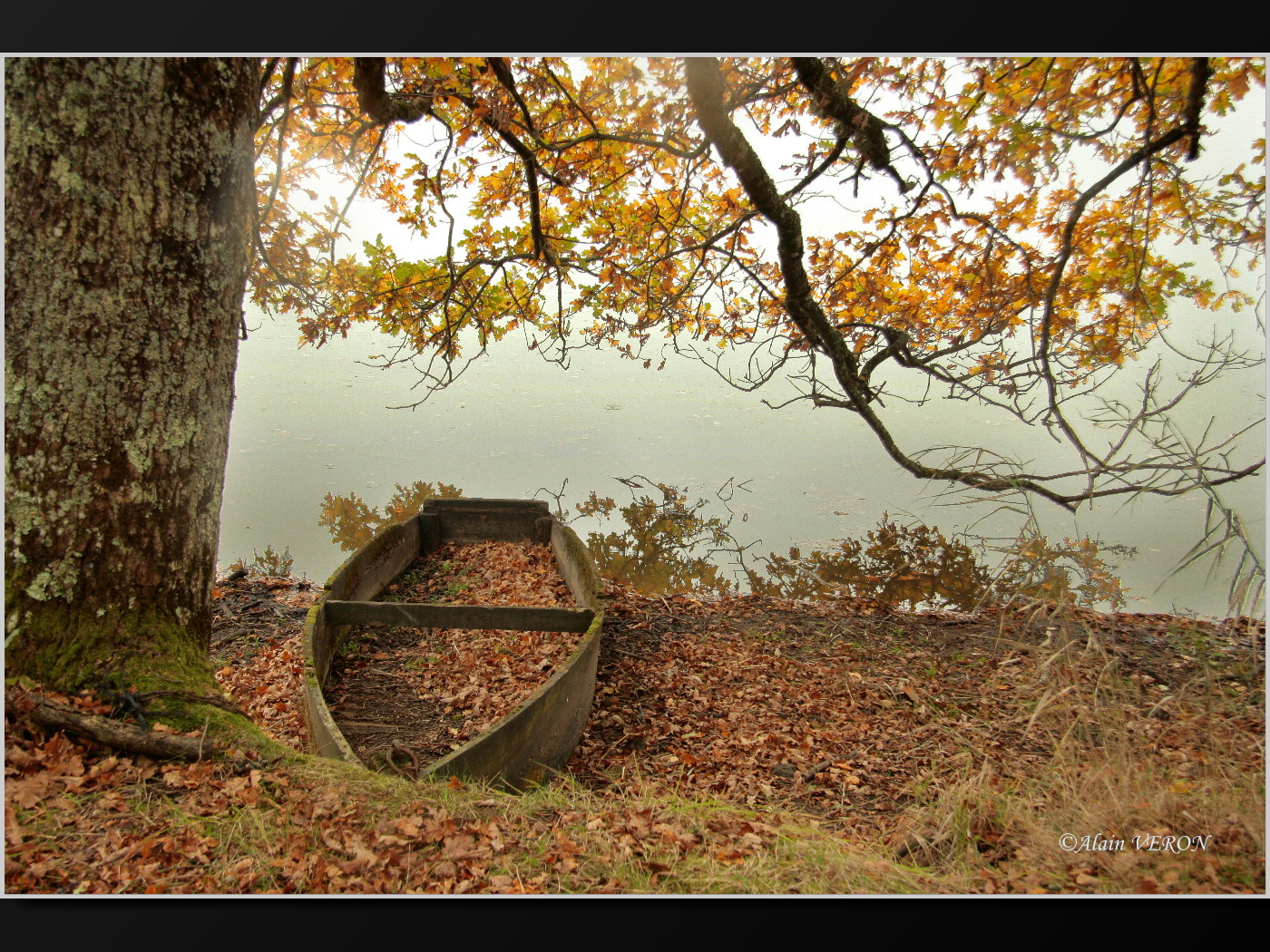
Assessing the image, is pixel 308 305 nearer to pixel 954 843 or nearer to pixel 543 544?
pixel 543 544

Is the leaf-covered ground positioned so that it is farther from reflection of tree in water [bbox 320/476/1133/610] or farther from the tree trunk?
reflection of tree in water [bbox 320/476/1133/610]

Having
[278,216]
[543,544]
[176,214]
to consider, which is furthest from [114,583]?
[543,544]

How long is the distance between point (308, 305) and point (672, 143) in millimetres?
3128

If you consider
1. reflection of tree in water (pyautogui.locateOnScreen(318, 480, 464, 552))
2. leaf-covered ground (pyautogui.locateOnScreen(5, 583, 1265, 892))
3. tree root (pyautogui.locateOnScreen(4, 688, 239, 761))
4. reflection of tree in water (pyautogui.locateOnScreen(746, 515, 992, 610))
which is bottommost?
leaf-covered ground (pyautogui.locateOnScreen(5, 583, 1265, 892))

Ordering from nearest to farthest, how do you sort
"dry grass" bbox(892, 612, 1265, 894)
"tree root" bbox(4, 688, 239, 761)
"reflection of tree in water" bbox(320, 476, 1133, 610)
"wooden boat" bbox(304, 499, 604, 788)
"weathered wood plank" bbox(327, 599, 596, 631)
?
1. "tree root" bbox(4, 688, 239, 761)
2. "dry grass" bbox(892, 612, 1265, 894)
3. "wooden boat" bbox(304, 499, 604, 788)
4. "weathered wood plank" bbox(327, 599, 596, 631)
5. "reflection of tree in water" bbox(320, 476, 1133, 610)

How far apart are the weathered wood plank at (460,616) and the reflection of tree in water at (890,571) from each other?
2.74 m

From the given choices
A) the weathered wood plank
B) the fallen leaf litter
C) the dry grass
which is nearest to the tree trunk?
the fallen leaf litter

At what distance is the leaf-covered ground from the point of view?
5.40ft

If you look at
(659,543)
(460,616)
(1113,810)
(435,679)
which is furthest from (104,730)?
(659,543)

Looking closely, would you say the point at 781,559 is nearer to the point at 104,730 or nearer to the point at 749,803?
the point at 749,803

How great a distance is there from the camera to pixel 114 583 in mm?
1974

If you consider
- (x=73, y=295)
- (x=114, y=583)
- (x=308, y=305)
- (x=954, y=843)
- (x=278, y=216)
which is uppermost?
(x=278, y=216)

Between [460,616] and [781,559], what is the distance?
403 centimetres

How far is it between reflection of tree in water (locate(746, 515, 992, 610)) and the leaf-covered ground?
6.01ft
